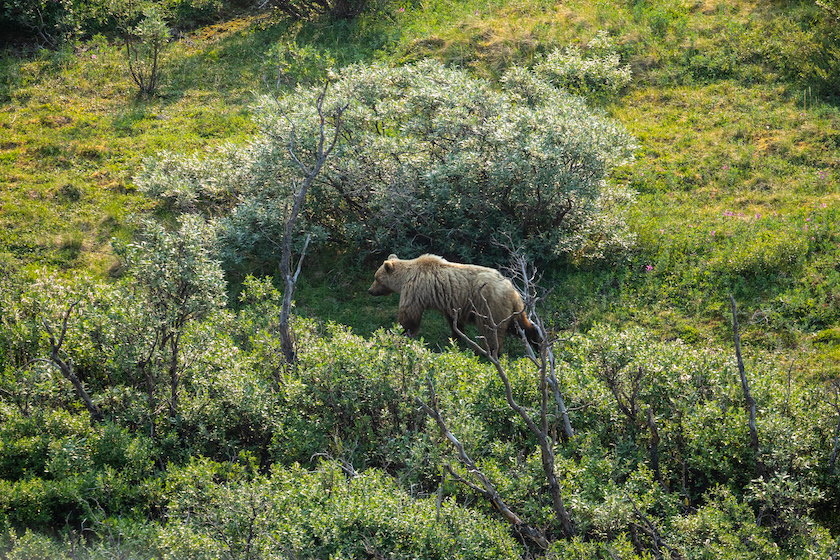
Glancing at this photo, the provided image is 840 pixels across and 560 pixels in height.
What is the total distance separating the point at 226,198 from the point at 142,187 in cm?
139

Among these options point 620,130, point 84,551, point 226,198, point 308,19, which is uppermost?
point 308,19

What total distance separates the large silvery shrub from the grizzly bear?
0.96m

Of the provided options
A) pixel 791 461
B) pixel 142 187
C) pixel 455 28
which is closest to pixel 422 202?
pixel 142 187

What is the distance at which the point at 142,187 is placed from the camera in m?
13.4

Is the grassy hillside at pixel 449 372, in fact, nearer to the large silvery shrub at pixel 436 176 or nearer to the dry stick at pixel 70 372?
the dry stick at pixel 70 372

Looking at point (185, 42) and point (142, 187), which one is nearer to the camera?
point (142, 187)

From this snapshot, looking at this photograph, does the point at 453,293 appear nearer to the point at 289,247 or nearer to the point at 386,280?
the point at 386,280

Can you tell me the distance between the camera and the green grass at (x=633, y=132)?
11.4 metres

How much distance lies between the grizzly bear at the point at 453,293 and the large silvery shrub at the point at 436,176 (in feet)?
3.16

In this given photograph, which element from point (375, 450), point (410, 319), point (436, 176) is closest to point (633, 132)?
point (436, 176)

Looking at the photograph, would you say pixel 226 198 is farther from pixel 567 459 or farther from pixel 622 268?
pixel 567 459

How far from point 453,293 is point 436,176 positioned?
2.04 metres

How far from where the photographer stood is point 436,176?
11.6 metres

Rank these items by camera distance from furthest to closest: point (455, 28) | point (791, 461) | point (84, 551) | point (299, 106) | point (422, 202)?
point (455, 28)
point (299, 106)
point (422, 202)
point (791, 461)
point (84, 551)
